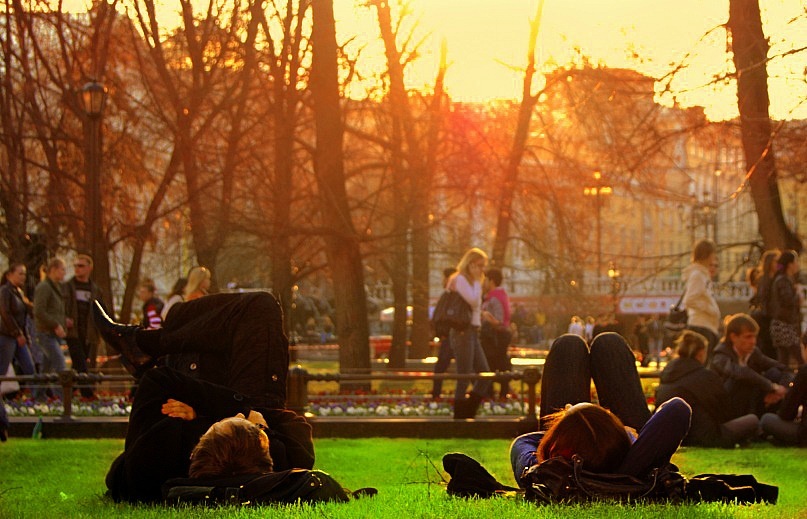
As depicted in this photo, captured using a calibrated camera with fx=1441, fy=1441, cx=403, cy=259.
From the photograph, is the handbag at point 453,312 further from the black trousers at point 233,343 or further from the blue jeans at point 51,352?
the black trousers at point 233,343

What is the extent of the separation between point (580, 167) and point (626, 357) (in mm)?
27515

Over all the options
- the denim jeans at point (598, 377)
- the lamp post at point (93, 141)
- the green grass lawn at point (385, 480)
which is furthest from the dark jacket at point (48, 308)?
the denim jeans at point (598, 377)

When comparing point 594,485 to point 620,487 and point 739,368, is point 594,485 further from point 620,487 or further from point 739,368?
point 739,368

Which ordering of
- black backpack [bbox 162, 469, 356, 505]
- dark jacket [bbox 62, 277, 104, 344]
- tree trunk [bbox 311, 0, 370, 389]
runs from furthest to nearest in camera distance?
tree trunk [bbox 311, 0, 370, 389] → dark jacket [bbox 62, 277, 104, 344] → black backpack [bbox 162, 469, 356, 505]

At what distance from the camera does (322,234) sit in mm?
22125

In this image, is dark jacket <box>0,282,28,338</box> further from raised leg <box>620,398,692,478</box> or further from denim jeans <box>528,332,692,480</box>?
raised leg <box>620,398,692,478</box>

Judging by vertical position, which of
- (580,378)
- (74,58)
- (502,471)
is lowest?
(502,471)

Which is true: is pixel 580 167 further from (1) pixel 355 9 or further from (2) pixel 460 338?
(2) pixel 460 338

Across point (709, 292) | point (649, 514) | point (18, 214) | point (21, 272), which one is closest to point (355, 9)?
point (18, 214)

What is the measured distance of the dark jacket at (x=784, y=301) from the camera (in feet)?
53.8

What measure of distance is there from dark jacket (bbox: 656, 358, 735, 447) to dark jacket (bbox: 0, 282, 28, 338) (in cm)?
841

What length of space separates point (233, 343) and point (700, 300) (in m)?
9.20

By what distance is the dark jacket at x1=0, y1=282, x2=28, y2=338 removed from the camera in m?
17.7

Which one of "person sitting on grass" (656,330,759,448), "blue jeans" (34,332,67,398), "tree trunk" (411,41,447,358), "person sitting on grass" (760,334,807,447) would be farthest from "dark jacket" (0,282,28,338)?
"tree trunk" (411,41,447,358)
